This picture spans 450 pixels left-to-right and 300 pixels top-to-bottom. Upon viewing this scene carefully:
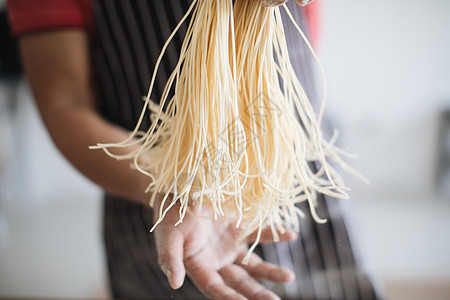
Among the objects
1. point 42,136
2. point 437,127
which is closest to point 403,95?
point 437,127

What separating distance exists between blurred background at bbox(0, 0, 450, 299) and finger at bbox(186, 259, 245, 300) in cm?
26

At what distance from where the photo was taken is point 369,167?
0.87 m

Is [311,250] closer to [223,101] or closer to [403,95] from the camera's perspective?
[223,101]

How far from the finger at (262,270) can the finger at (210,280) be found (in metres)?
0.02

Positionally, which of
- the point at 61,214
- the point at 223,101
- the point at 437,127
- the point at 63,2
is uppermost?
the point at 63,2

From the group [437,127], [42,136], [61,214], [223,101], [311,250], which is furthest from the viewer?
[42,136]

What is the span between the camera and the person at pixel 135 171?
315mm

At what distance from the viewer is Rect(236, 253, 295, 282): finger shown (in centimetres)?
32

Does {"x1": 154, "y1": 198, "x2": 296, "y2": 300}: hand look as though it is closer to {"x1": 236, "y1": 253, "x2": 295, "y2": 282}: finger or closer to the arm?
{"x1": 236, "y1": 253, "x2": 295, "y2": 282}: finger

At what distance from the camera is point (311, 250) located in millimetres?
436

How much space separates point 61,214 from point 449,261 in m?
1.24

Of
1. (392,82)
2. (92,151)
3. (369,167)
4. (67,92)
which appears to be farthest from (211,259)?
(369,167)

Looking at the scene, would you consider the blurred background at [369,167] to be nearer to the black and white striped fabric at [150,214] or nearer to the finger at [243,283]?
the black and white striped fabric at [150,214]

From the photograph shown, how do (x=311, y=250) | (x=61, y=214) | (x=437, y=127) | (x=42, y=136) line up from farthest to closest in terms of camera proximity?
(x=42, y=136) → (x=61, y=214) → (x=437, y=127) → (x=311, y=250)
